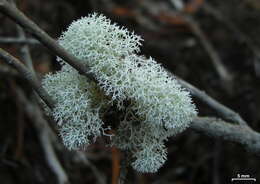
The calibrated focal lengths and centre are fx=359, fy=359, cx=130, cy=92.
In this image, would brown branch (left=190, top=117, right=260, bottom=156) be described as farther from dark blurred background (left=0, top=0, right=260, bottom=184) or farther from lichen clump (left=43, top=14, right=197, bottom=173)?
dark blurred background (left=0, top=0, right=260, bottom=184)

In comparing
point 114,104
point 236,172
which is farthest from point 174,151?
point 114,104

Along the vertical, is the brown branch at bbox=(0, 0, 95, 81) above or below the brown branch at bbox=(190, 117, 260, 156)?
above

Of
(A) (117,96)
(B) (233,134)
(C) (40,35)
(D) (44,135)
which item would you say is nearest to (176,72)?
(D) (44,135)

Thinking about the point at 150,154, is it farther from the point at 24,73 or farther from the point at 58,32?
the point at 58,32

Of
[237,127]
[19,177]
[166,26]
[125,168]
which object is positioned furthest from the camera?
[166,26]

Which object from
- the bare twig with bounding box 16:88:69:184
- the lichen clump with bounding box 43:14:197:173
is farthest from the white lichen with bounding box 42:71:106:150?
the bare twig with bounding box 16:88:69:184

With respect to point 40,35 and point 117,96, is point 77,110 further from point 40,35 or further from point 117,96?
point 40,35
